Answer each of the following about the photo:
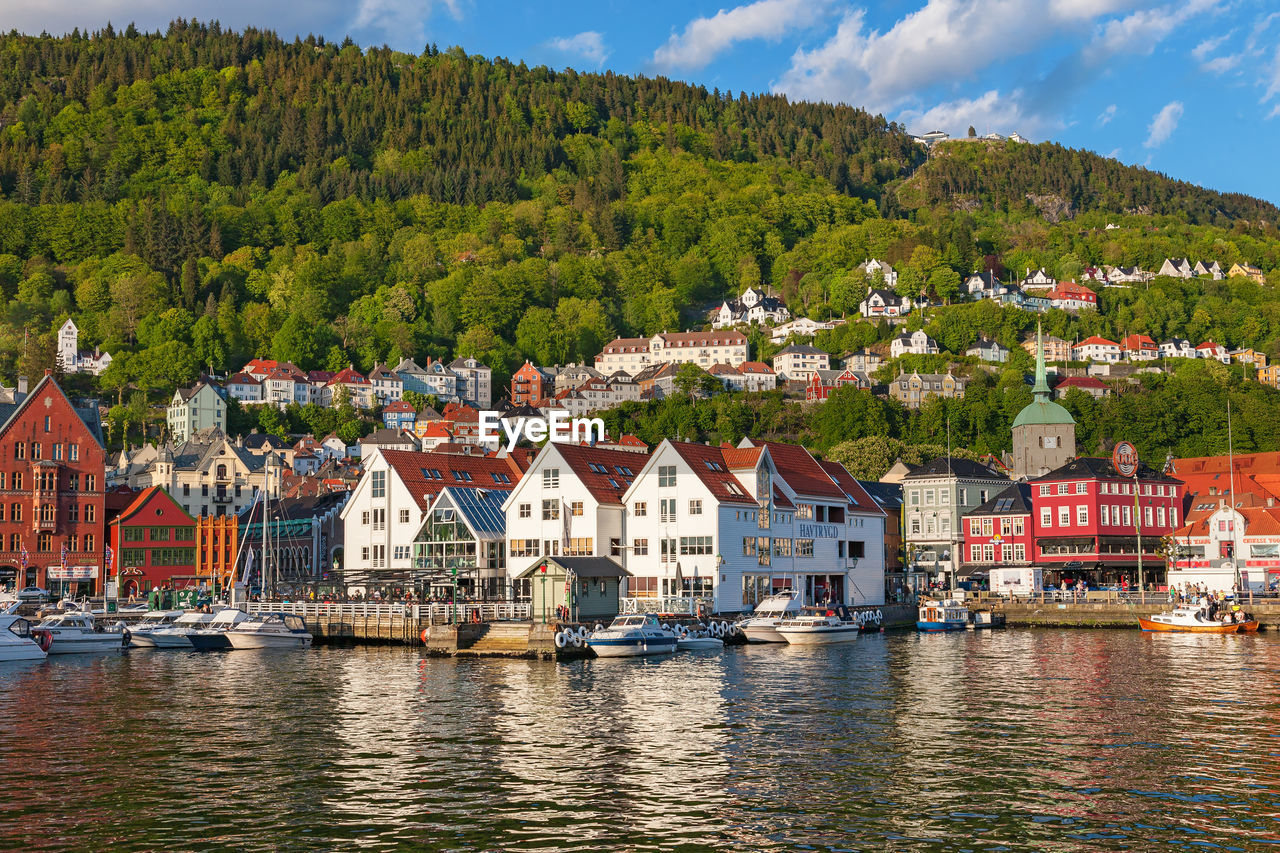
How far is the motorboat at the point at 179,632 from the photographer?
75062 mm

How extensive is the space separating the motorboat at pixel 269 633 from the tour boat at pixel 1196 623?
52672mm

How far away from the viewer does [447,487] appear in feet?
277

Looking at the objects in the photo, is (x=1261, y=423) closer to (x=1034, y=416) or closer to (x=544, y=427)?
(x=1034, y=416)

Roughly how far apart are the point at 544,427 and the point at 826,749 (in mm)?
145866

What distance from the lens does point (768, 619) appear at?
73062mm

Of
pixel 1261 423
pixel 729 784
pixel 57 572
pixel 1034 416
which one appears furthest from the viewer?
pixel 1261 423

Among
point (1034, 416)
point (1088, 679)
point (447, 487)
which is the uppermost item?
point (1034, 416)

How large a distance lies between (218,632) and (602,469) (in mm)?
25215

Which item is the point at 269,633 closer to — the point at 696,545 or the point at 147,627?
the point at 147,627

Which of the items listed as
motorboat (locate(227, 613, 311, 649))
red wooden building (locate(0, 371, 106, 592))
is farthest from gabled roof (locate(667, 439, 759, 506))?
red wooden building (locate(0, 371, 106, 592))

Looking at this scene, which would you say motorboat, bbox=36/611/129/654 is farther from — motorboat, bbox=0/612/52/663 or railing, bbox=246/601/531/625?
railing, bbox=246/601/531/625

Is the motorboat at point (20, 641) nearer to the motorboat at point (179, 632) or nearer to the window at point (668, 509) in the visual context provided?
the motorboat at point (179, 632)

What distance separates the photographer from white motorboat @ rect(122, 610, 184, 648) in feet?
251

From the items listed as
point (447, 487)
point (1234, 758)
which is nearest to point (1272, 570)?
point (447, 487)
